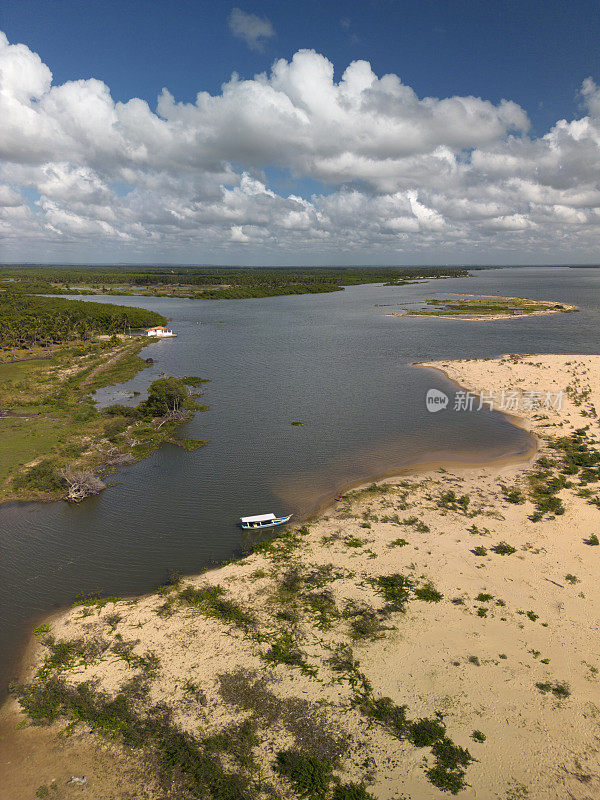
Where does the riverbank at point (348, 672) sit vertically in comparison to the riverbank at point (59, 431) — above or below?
below

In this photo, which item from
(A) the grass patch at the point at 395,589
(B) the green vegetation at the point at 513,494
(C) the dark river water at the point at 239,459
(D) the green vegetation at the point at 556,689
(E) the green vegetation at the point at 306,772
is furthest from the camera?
(B) the green vegetation at the point at 513,494

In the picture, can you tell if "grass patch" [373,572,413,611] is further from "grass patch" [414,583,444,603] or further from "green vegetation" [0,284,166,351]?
"green vegetation" [0,284,166,351]

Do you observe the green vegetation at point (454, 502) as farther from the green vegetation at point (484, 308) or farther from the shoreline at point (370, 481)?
the green vegetation at point (484, 308)

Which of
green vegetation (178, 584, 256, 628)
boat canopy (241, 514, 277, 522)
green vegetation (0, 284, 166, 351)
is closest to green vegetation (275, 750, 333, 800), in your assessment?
green vegetation (178, 584, 256, 628)

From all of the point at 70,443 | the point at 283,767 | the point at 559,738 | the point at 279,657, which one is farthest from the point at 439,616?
the point at 70,443

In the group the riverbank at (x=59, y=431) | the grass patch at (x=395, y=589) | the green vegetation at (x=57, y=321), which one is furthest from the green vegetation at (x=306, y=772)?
the green vegetation at (x=57, y=321)

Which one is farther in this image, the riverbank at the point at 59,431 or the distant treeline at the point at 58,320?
the distant treeline at the point at 58,320

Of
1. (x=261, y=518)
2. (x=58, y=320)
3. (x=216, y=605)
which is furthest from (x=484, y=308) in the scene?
(x=216, y=605)

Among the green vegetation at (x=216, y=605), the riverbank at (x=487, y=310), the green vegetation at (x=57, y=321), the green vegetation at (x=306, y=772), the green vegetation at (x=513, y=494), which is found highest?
the riverbank at (x=487, y=310)
